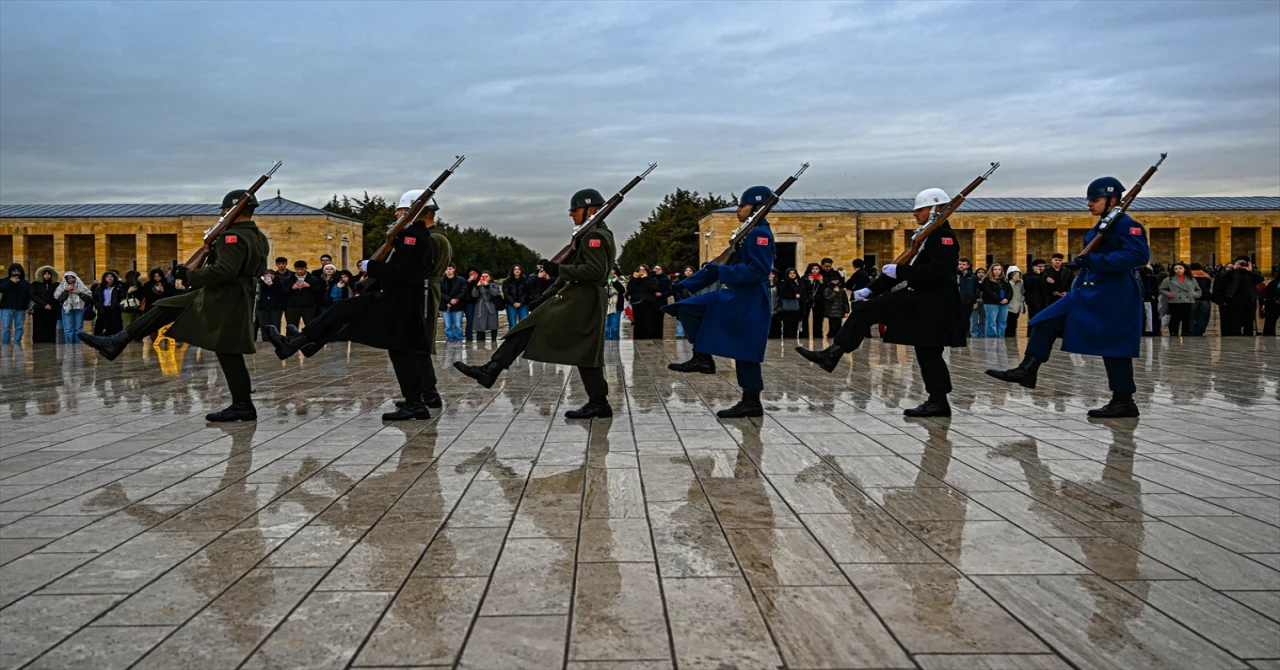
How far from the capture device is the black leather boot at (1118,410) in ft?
25.1

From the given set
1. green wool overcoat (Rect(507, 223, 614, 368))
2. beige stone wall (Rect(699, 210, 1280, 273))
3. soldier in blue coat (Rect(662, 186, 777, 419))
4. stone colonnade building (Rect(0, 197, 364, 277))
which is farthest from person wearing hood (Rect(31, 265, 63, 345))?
beige stone wall (Rect(699, 210, 1280, 273))

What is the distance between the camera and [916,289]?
784 centimetres

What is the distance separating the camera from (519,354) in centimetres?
801

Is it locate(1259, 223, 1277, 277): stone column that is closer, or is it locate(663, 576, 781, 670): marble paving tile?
locate(663, 576, 781, 670): marble paving tile

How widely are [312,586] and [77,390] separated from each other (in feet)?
27.8

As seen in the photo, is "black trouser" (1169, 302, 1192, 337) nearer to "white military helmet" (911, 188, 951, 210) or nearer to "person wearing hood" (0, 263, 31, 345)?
"white military helmet" (911, 188, 951, 210)

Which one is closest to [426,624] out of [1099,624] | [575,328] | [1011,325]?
[1099,624]

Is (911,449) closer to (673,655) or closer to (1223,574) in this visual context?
(1223,574)

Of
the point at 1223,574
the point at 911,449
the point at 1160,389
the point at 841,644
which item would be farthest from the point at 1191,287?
A: the point at 841,644

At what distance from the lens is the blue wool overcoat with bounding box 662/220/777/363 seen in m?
7.70

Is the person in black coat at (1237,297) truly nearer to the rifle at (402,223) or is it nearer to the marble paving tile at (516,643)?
the rifle at (402,223)

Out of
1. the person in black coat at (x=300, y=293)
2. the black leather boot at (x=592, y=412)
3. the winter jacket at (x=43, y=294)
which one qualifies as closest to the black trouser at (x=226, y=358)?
the black leather boot at (x=592, y=412)

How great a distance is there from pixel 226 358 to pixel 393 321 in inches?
56.5

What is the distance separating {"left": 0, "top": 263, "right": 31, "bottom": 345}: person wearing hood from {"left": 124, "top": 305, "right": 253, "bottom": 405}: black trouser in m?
14.2
